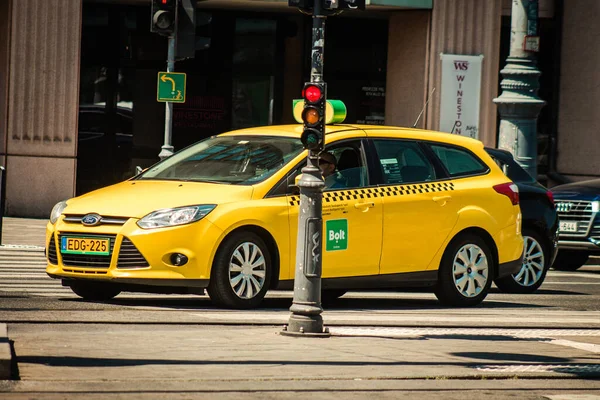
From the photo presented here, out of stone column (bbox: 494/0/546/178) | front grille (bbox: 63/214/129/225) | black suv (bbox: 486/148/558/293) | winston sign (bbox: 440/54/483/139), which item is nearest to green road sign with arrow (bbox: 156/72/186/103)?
stone column (bbox: 494/0/546/178)

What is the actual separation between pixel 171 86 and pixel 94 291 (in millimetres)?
7145

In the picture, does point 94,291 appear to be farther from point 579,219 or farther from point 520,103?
point 520,103

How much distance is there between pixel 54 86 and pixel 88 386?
17.5m

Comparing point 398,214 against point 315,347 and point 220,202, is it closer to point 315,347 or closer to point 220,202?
point 220,202

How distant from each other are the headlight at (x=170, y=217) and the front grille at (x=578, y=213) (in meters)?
8.80

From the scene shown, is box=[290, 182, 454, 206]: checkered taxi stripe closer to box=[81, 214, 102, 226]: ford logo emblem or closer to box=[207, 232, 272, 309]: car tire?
box=[207, 232, 272, 309]: car tire

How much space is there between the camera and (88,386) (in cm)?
742

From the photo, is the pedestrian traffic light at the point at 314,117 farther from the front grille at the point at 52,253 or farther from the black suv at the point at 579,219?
the black suv at the point at 579,219

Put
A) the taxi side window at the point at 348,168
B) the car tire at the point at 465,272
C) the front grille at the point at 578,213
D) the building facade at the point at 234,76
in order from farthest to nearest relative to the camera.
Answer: the building facade at the point at 234,76 < the front grille at the point at 578,213 < the car tire at the point at 465,272 < the taxi side window at the point at 348,168

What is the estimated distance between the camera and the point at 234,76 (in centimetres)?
2730

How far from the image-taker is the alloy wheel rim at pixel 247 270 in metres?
11.8

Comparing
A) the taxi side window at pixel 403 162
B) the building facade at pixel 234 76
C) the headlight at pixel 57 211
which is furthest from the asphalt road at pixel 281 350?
the building facade at pixel 234 76

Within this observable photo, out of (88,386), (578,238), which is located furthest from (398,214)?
(578,238)

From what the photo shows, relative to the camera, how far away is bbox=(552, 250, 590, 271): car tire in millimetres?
20172
